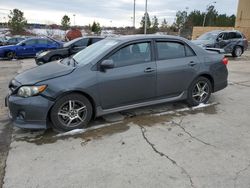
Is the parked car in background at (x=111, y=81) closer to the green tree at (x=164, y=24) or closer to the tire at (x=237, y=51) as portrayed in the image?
the tire at (x=237, y=51)

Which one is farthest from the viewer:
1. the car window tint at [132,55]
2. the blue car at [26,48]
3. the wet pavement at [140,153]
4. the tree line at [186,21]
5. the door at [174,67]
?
the tree line at [186,21]

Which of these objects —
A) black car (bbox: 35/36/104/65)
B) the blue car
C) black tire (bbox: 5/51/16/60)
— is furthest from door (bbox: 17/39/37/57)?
black car (bbox: 35/36/104/65)

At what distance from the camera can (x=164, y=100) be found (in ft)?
17.1

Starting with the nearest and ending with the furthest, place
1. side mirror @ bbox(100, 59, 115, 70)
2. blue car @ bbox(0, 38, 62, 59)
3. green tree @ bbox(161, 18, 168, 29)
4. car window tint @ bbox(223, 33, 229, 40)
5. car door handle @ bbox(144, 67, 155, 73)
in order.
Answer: side mirror @ bbox(100, 59, 115, 70), car door handle @ bbox(144, 67, 155, 73), car window tint @ bbox(223, 33, 229, 40), blue car @ bbox(0, 38, 62, 59), green tree @ bbox(161, 18, 168, 29)

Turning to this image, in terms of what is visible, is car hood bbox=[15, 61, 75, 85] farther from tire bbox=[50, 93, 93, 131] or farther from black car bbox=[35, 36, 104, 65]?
black car bbox=[35, 36, 104, 65]

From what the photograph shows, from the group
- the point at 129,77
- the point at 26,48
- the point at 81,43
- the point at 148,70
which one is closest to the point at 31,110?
the point at 129,77

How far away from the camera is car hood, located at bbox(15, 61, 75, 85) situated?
418 centimetres

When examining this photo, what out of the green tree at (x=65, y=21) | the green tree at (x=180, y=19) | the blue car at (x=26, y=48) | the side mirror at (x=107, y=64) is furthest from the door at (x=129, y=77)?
the green tree at (x=65, y=21)

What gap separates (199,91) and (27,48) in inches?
567

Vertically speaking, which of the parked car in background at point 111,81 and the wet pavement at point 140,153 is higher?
the parked car in background at point 111,81

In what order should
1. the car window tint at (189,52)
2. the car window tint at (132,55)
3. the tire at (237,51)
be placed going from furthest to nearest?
the tire at (237,51)
the car window tint at (189,52)
the car window tint at (132,55)

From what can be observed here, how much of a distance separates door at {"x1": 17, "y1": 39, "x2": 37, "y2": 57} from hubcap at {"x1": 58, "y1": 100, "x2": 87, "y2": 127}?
46.6 ft

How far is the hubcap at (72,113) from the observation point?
4266mm

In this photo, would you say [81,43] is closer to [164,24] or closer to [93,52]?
[93,52]
